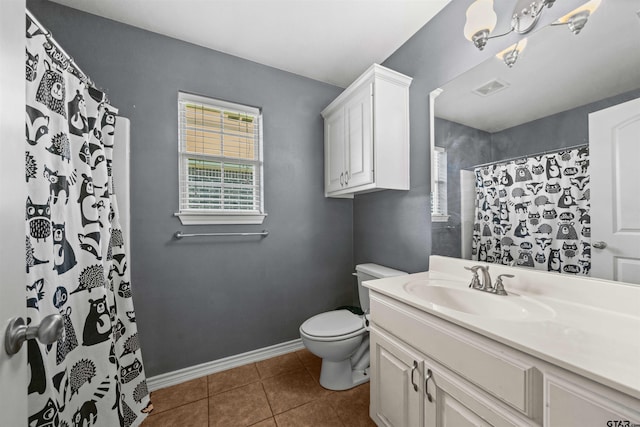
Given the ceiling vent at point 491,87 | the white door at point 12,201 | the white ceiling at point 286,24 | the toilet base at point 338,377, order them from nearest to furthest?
1. the white door at point 12,201
2. the ceiling vent at point 491,87
3. the white ceiling at point 286,24
4. the toilet base at point 338,377

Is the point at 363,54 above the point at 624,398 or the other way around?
above

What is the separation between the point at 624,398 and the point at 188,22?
2.52 metres

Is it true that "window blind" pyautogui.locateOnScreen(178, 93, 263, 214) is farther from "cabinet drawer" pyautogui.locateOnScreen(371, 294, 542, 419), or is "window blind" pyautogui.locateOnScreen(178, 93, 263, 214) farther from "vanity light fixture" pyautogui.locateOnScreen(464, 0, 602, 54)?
"vanity light fixture" pyautogui.locateOnScreen(464, 0, 602, 54)

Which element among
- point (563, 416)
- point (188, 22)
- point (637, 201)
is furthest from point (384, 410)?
point (188, 22)

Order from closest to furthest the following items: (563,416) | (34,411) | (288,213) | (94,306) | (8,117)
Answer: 1. (8,117)
2. (563,416)
3. (34,411)
4. (94,306)
5. (288,213)

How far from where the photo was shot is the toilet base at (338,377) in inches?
64.5

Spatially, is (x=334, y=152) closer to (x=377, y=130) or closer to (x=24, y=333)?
(x=377, y=130)

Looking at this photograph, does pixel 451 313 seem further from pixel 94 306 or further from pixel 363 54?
pixel 363 54

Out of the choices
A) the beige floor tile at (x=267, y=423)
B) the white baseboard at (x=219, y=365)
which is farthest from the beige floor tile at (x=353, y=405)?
the white baseboard at (x=219, y=365)

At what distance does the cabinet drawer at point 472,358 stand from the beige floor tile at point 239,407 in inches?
39.0

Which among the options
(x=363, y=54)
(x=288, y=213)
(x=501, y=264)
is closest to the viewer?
(x=501, y=264)

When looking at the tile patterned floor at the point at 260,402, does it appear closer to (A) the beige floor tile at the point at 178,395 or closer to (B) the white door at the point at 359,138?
(A) the beige floor tile at the point at 178,395

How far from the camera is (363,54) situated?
1946 millimetres

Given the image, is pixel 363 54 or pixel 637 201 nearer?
pixel 637 201
